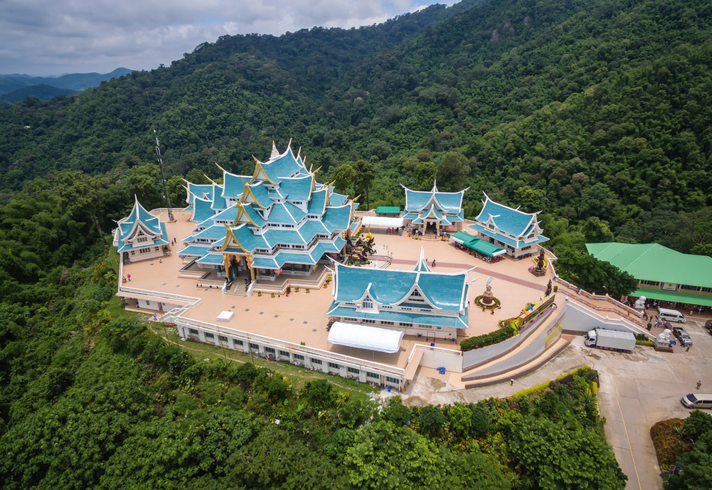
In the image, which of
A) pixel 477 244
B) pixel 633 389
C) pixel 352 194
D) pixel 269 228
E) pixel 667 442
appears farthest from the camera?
Result: pixel 352 194

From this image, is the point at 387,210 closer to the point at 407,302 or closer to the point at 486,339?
the point at 407,302

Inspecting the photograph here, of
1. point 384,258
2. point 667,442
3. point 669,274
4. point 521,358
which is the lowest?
point 667,442

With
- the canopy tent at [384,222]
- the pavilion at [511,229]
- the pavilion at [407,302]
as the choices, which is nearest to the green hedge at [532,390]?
the pavilion at [407,302]

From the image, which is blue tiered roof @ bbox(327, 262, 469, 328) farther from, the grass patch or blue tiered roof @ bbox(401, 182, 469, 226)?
blue tiered roof @ bbox(401, 182, 469, 226)

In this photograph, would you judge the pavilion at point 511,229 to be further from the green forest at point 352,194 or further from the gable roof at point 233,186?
the gable roof at point 233,186

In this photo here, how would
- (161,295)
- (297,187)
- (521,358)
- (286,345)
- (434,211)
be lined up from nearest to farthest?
(286,345) < (521,358) < (161,295) < (297,187) < (434,211)

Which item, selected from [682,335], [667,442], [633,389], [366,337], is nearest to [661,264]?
[682,335]
